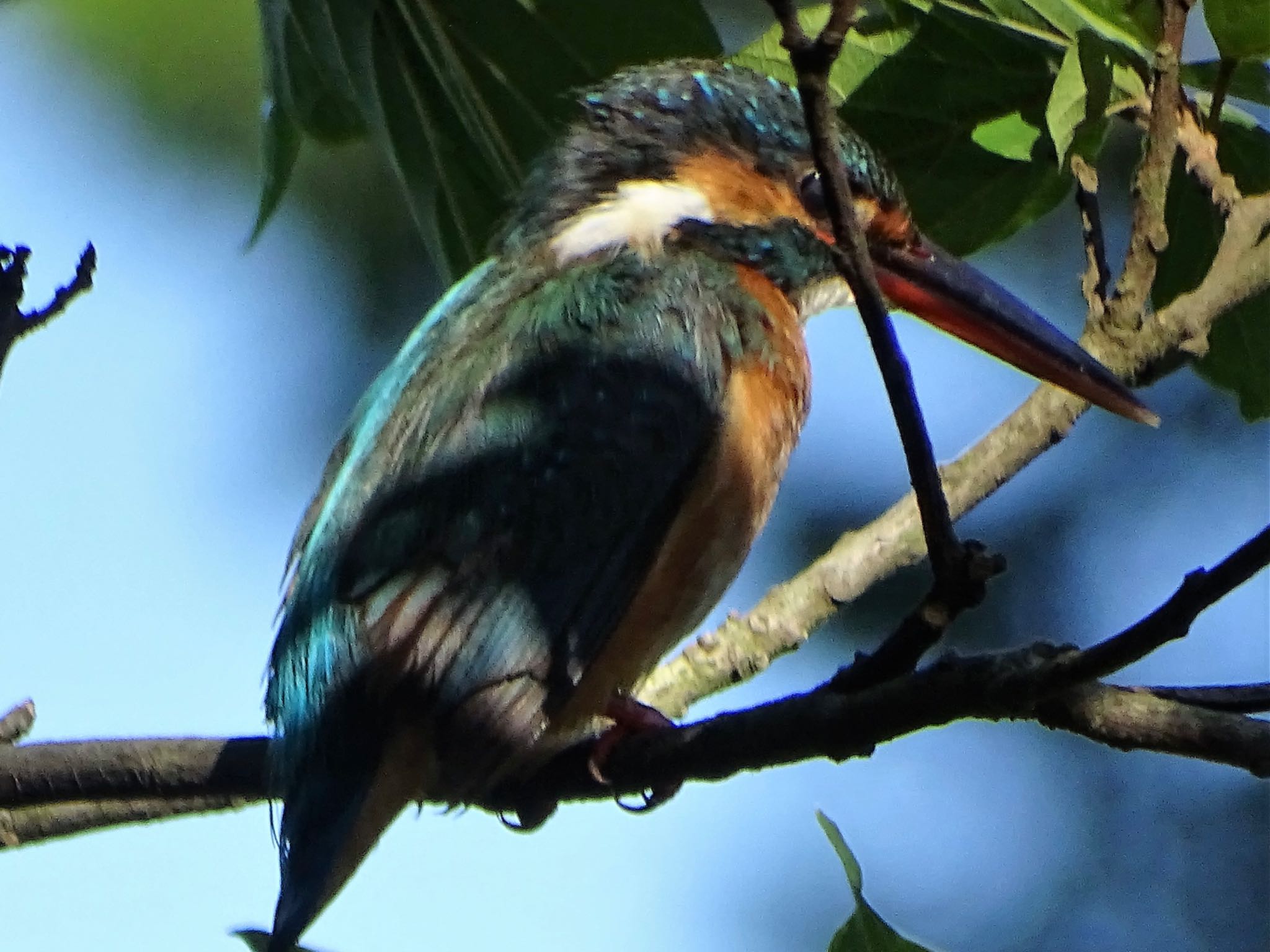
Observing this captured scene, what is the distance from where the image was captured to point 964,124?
7.52ft

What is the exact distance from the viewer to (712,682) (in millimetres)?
2570

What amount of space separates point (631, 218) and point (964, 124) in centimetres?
68

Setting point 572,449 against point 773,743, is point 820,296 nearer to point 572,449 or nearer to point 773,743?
point 572,449

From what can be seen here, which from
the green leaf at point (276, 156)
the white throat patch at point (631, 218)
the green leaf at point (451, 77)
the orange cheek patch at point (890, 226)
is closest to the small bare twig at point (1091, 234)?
the orange cheek patch at point (890, 226)

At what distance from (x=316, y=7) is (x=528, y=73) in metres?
0.32

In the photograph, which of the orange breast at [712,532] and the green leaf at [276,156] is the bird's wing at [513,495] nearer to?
the orange breast at [712,532]

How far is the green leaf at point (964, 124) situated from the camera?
2201mm

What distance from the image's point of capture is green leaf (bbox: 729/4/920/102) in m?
2.19

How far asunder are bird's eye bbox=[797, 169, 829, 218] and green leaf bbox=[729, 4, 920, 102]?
53 centimetres

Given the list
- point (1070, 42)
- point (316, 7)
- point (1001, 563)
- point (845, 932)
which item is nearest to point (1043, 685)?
point (1001, 563)

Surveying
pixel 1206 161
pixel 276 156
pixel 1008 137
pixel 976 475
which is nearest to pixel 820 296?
pixel 976 475

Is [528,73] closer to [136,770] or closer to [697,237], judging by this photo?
[697,237]

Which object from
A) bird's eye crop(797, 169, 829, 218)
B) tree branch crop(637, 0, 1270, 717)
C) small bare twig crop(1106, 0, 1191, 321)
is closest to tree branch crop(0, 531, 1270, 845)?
tree branch crop(637, 0, 1270, 717)

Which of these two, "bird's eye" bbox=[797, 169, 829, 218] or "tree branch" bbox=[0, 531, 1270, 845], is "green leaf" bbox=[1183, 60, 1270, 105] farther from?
"tree branch" bbox=[0, 531, 1270, 845]
